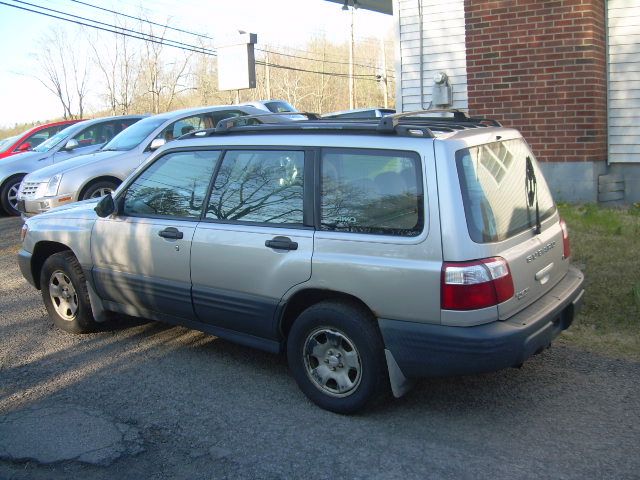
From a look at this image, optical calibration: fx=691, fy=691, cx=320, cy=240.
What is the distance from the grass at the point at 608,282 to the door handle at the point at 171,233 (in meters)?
3.05

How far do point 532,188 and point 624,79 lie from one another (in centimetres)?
637

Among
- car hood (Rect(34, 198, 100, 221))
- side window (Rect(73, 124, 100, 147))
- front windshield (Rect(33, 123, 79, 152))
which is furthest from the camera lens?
front windshield (Rect(33, 123, 79, 152))

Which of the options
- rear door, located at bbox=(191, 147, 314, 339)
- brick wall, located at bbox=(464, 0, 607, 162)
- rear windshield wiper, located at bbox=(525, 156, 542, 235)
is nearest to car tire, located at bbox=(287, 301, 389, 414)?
rear door, located at bbox=(191, 147, 314, 339)

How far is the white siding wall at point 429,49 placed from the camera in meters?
10.9

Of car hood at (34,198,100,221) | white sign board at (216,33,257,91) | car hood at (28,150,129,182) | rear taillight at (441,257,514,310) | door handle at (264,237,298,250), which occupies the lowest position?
rear taillight at (441,257,514,310)

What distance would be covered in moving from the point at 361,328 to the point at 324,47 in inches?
2484

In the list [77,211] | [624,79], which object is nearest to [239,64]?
[624,79]

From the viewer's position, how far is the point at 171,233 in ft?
16.3

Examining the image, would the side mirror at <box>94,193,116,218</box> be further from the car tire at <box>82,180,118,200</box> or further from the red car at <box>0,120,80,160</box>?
the red car at <box>0,120,80,160</box>

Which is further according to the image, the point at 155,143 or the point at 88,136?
the point at 88,136

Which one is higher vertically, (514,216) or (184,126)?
(184,126)

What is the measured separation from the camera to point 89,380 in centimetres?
498

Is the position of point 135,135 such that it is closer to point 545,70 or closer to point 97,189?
point 97,189

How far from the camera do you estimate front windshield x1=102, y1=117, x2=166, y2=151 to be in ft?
34.6
